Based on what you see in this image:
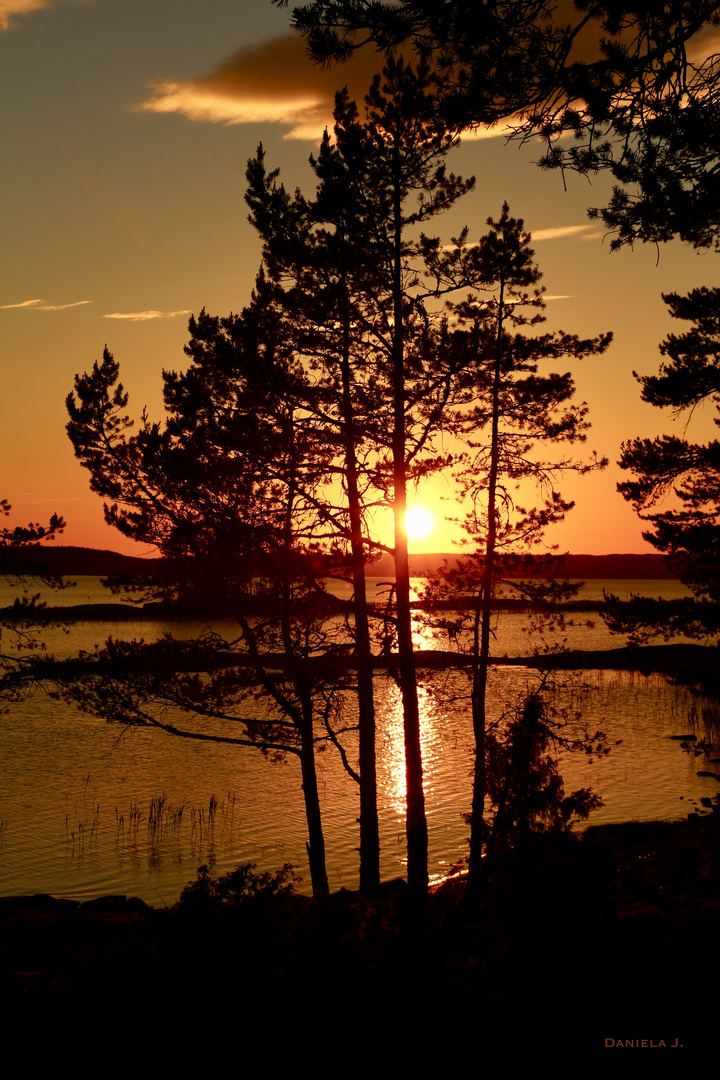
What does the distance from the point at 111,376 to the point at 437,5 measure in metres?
10.7

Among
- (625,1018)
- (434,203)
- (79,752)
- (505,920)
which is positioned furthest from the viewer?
(79,752)

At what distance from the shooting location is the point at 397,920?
702 cm

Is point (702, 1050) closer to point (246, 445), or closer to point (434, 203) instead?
point (246, 445)

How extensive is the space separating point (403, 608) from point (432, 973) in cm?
872

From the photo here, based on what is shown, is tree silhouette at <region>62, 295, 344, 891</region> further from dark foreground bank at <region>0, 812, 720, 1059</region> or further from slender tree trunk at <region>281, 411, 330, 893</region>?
dark foreground bank at <region>0, 812, 720, 1059</region>

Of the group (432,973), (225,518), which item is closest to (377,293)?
(225,518)

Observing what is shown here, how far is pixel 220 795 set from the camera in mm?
23828

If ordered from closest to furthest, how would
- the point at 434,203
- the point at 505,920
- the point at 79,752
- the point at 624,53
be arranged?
1. the point at 505,920
2. the point at 624,53
3. the point at 434,203
4. the point at 79,752

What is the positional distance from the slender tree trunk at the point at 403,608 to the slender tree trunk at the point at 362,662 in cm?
90

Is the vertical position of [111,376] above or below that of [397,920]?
above

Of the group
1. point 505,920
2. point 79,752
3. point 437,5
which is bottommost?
point 79,752

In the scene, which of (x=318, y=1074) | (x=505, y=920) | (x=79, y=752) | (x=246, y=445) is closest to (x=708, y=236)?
(x=246, y=445)

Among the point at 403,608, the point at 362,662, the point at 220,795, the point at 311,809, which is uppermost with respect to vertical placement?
the point at 403,608

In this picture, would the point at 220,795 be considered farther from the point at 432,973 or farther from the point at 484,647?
the point at 432,973
